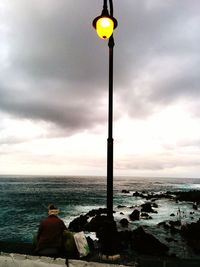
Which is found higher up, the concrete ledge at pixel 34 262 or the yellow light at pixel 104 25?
the yellow light at pixel 104 25

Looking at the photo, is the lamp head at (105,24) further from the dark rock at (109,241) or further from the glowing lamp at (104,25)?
the dark rock at (109,241)

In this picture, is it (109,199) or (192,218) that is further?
(192,218)

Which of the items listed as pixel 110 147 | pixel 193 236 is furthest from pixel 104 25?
pixel 193 236

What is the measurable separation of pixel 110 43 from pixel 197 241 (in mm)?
22268

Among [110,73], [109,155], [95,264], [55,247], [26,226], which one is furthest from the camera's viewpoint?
[26,226]

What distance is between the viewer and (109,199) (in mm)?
4953

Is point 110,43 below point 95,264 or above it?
above

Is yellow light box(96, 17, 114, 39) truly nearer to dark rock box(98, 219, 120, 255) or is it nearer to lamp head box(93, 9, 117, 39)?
lamp head box(93, 9, 117, 39)

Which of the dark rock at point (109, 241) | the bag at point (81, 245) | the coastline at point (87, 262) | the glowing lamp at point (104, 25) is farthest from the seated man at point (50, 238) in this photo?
the glowing lamp at point (104, 25)

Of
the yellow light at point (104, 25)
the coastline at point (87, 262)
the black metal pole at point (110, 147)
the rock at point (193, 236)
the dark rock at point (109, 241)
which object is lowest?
the rock at point (193, 236)

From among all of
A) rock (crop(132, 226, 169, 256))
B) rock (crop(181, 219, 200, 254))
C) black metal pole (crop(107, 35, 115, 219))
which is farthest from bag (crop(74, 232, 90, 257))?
rock (crop(181, 219, 200, 254))

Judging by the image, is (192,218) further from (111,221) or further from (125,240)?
(111,221)

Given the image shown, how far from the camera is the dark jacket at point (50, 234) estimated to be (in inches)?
187

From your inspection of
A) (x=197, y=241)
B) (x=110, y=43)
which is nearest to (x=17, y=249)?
(x=110, y=43)
